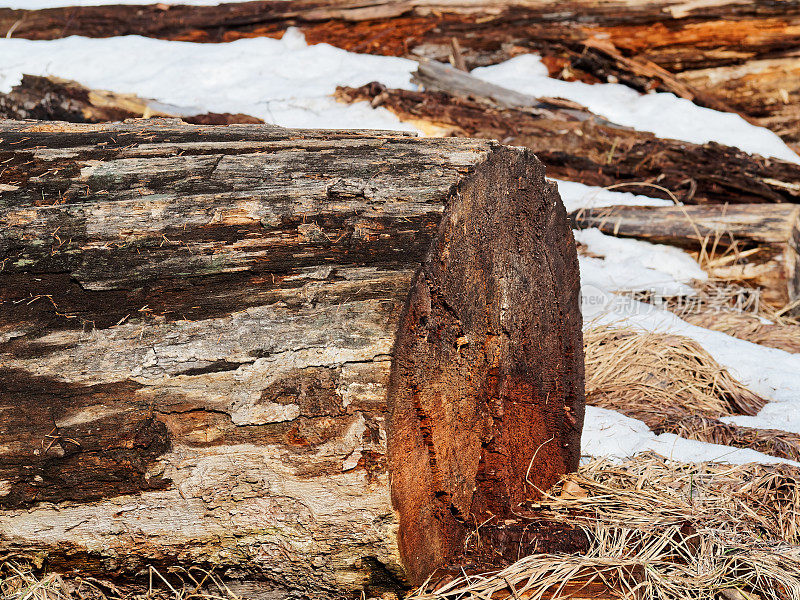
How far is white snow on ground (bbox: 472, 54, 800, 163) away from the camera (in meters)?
6.47

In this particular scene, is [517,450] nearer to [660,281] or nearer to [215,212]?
[215,212]

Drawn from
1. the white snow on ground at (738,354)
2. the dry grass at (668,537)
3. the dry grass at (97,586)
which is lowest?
the white snow on ground at (738,354)

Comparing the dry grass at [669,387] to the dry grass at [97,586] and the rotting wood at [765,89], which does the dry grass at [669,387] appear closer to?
the dry grass at [97,586]

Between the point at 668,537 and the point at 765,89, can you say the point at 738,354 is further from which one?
the point at 765,89

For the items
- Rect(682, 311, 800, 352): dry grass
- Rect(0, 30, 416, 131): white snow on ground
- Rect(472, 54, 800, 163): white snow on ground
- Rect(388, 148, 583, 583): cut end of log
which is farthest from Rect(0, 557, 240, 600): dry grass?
Rect(472, 54, 800, 163): white snow on ground

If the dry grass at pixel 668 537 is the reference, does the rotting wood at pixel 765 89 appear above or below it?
above

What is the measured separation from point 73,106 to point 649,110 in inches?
207

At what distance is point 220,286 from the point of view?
1739mm

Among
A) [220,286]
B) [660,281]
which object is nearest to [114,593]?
[220,286]

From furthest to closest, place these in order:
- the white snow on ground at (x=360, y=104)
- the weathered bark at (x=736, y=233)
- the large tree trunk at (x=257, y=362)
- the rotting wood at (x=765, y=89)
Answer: the rotting wood at (x=765, y=89)
the weathered bark at (x=736, y=233)
the white snow on ground at (x=360, y=104)
the large tree trunk at (x=257, y=362)

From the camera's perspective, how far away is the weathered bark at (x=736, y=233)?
192 inches

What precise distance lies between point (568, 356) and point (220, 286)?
1214 millimetres

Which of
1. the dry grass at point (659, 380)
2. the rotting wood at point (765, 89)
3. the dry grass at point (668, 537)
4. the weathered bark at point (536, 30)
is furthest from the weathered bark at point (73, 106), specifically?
the rotting wood at point (765, 89)

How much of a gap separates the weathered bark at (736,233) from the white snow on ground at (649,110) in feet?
4.80
